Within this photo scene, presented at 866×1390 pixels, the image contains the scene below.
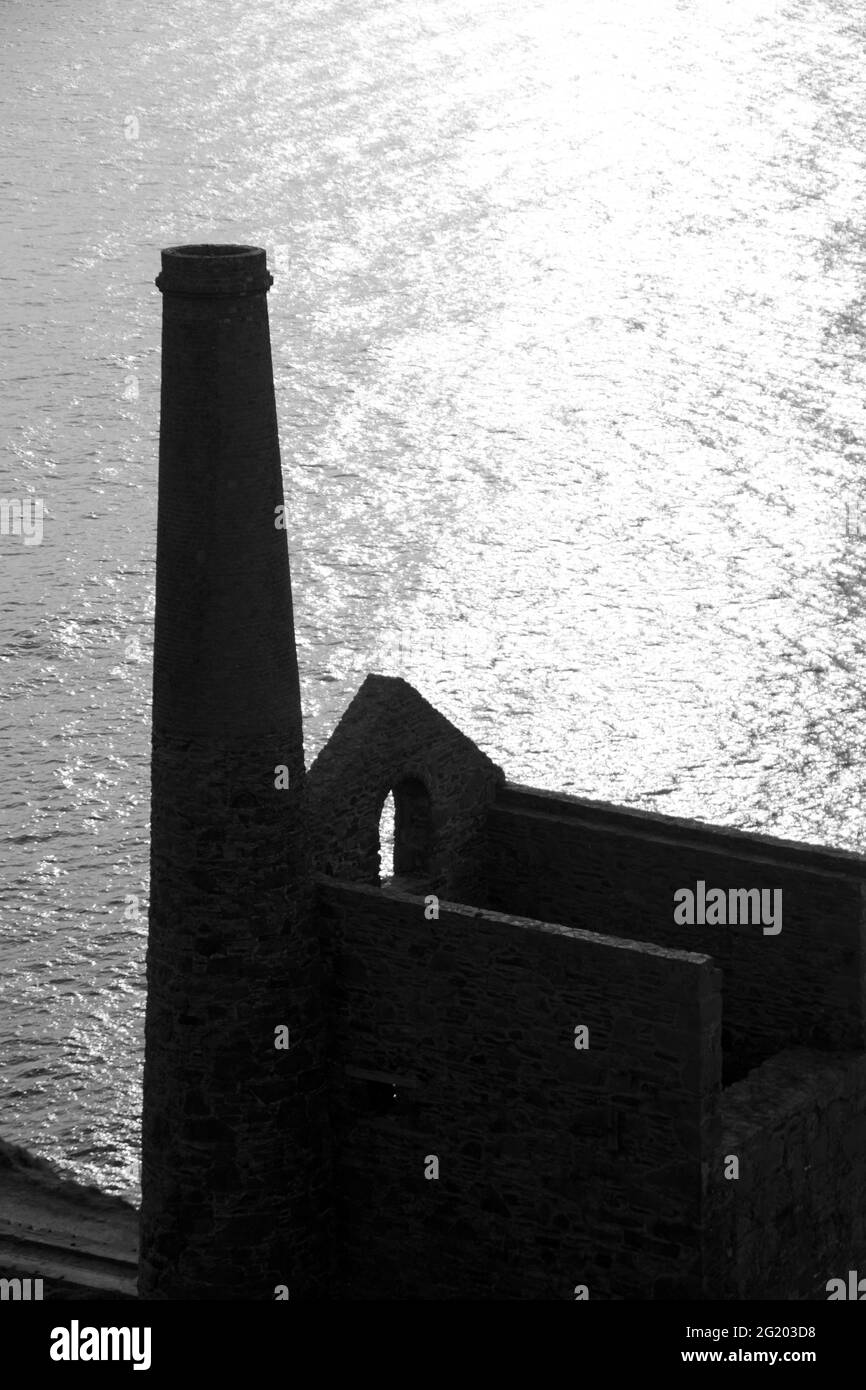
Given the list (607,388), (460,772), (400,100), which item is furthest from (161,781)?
(400,100)

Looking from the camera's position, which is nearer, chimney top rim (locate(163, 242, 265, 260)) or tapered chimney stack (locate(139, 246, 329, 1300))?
chimney top rim (locate(163, 242, 265, 260))

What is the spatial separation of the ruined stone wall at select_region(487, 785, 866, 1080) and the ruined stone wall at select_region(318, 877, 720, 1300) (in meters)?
4.38

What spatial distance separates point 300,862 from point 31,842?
37076 mm

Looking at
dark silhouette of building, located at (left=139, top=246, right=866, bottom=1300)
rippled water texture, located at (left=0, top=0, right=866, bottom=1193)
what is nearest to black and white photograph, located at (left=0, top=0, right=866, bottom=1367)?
dark silhouette of building, located at (left=139, top=246, right=866, bottom=1300)

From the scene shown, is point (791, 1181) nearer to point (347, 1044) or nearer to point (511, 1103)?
point (511, 1103)

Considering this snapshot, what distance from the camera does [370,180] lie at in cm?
10650

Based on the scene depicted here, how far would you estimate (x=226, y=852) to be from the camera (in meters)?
24.3

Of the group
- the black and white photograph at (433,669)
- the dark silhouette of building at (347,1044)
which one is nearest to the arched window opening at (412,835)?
the black and white photograph at (433,669)

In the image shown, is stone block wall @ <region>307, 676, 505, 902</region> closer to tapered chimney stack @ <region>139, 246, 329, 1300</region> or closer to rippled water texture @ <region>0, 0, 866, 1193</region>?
tapered chimney stack @ <region>139, 246, 329, 1300</region>

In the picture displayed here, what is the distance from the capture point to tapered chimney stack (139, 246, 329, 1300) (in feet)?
77.5

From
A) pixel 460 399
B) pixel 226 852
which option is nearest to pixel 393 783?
pixel 226 852

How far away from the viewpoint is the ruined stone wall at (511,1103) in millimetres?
23547

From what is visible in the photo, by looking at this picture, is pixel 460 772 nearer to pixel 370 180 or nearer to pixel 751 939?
pixel 751 939

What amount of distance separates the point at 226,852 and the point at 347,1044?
250 cm
